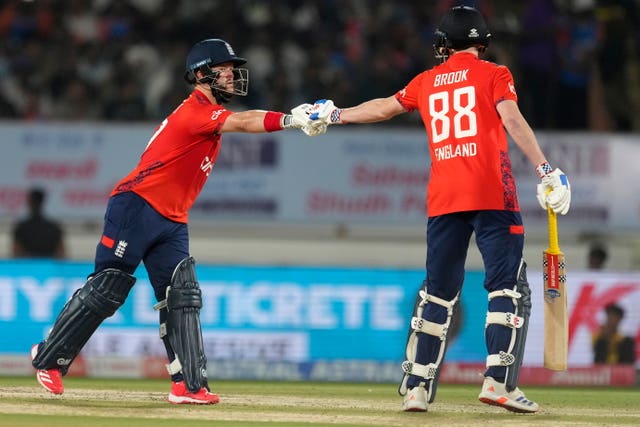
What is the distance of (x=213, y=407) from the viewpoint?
285 inches

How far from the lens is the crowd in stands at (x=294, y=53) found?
51.4 feet

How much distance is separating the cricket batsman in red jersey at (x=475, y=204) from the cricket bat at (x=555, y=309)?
0.13m

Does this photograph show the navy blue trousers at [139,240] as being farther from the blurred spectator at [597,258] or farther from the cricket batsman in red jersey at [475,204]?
the blurred spectator at [597,258]

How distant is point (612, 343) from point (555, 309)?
498 centimetres

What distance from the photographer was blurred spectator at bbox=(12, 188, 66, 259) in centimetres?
1387

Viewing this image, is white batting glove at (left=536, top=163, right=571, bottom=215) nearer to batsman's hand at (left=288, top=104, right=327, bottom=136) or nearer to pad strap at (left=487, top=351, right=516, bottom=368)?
pad strap at (left=487, top=351, right=516, bottom=368)

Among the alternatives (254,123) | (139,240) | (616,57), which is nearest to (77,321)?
(139,240)

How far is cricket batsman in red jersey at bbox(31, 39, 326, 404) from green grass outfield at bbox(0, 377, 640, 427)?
249mm

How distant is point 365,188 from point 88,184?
3324 millimetres

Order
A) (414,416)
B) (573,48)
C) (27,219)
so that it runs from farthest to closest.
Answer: (573,48), (27,219), (414,416)

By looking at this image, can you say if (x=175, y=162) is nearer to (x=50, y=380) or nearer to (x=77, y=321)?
(x=77, y=321)

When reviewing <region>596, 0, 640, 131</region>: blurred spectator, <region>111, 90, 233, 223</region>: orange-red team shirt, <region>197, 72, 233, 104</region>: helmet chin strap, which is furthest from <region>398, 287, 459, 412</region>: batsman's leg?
<region>596, 0, 640, 131</region>: blurred spectator

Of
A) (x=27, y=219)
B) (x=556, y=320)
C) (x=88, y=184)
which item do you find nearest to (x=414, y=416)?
(x=556, y=320)

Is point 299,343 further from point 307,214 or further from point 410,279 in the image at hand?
point 307,214
